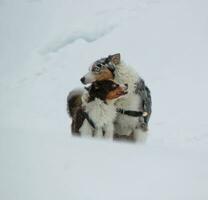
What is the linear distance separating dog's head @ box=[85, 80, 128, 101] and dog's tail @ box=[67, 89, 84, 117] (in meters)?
0.05

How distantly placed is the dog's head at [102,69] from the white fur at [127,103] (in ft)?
0.06

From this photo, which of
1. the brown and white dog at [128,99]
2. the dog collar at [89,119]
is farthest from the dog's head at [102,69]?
the dog collar at [89,119]

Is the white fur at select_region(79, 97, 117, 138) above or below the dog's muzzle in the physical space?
below

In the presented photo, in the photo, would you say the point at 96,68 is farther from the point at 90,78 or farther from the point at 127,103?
the point at 127,103

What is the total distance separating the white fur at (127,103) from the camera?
1640 millimetres

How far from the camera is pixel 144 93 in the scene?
1.65m

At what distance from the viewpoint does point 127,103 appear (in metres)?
1.64

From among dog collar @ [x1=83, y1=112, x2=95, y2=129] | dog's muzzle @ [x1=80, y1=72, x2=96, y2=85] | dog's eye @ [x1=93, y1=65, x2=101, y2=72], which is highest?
dog's eye @ [x1=93, y1=65, x2=101, y2=72]

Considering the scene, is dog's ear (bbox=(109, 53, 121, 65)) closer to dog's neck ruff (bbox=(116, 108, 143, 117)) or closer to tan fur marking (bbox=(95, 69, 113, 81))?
tan fur marking (bbox=(95, 69, 113, 81))

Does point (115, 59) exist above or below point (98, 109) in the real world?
above

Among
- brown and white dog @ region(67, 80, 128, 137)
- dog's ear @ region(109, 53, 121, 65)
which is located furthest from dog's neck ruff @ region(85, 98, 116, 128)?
dog's ear @ region(109, 53, 121, 65)

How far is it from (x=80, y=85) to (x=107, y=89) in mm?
92

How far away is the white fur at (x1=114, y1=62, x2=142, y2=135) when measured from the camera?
164 centimetres

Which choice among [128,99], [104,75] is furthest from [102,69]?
[128,99]
